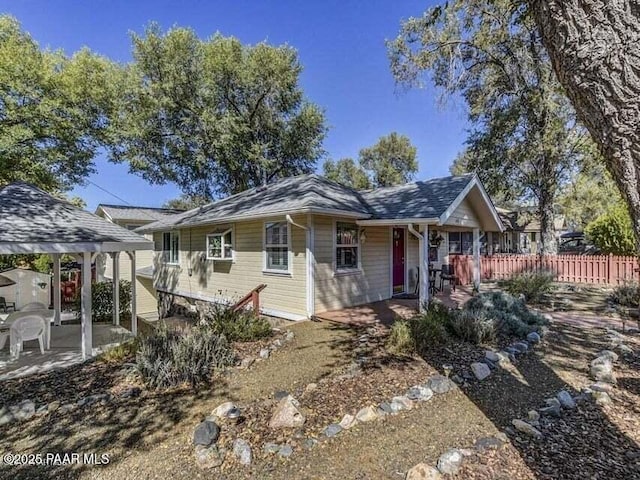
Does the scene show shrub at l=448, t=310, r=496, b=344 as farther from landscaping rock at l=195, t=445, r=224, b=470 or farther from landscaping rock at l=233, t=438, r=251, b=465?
landscaping rock at l=195, t=445, r=224, b=470

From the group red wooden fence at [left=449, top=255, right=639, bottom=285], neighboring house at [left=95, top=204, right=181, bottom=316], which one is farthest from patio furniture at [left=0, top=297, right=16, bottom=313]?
red wooden fence at [left=449, top=255, right=639, bottom=285]

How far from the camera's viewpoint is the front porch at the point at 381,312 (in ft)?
26.3

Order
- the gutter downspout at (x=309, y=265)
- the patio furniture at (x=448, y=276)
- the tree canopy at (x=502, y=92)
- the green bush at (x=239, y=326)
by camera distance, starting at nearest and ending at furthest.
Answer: the green bush at (x=239, y=326) < the gutter downspout at (x=309, y=265) < the patio furniture at (x=448, y=276) < the tree canopy at (x=502, y=92)

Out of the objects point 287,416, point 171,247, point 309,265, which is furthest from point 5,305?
point 287,416

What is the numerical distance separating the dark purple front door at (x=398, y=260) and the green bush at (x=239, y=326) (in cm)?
547

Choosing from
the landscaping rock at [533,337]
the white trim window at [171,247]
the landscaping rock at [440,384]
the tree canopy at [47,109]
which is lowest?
the landscaping rock at [440,384]

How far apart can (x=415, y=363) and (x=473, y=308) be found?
300cm

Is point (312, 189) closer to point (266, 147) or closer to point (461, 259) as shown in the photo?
point (461, 259)

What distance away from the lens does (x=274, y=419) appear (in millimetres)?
3795

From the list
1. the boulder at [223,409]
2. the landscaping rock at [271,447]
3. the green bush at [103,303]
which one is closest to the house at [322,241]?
the green bush at [103,303]

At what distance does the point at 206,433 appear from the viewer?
11.4ft

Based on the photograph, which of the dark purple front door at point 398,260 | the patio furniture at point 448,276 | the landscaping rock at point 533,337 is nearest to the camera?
the landscaping rock at point 533,337

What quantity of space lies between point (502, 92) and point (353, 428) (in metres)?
18.7

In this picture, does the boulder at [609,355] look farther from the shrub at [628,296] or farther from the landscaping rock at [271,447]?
the landscaping rock at [271,447]
